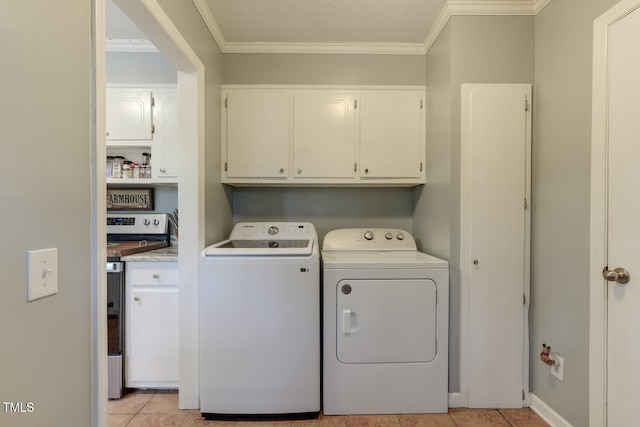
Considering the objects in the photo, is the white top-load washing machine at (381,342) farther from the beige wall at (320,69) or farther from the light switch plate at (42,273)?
the beige wall at (320,69)

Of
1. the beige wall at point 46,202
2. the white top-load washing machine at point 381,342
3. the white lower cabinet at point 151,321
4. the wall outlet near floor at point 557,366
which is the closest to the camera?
the beige wall at point 46,202

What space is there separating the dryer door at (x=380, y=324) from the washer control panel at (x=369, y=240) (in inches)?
18.0

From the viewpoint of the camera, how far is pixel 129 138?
210 cm

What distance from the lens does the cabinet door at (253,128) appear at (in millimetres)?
2121

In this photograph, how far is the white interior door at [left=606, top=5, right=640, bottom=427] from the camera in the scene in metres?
1.18

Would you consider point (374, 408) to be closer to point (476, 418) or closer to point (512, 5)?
point (476, 418)

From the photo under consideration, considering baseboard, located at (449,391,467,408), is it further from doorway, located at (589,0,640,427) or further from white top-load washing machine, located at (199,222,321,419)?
white top-load washing machine, located at (199,222,321,419)

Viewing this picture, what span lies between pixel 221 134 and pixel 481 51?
6.00 ft

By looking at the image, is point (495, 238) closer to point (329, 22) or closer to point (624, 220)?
point (624, 220)

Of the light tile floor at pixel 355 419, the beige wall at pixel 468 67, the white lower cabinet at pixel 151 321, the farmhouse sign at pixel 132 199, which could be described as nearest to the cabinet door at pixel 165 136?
the farmhouse sign at pixel 132 199

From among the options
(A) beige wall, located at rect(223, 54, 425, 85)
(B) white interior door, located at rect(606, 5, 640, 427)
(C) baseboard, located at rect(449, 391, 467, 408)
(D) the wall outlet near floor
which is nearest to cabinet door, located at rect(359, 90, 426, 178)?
(A) beige wall, located at rect(223, 54, 425, 85)

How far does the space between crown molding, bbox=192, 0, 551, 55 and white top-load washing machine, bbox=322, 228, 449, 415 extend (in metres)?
1.58

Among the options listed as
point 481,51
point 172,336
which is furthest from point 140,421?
point 481,51

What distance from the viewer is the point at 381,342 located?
1.68m
